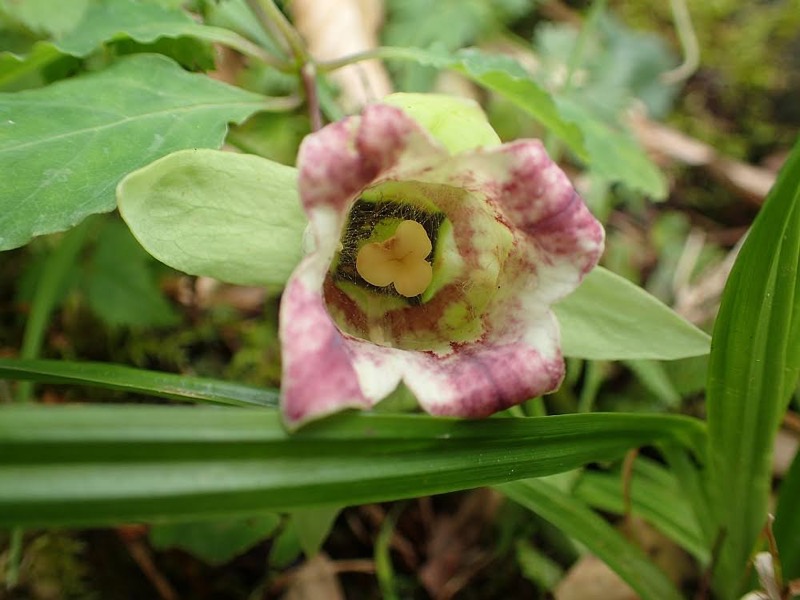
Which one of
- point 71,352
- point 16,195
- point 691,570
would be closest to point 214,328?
point 71,352

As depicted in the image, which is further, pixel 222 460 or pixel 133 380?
pixel 133 380

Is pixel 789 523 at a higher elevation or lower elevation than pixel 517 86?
lower

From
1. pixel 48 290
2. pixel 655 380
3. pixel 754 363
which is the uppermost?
pixel 754 363

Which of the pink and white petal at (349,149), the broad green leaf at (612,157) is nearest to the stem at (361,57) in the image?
the broad green leaf at (612,157)

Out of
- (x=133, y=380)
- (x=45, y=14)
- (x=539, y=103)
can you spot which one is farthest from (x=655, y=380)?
(x=45, y=14)

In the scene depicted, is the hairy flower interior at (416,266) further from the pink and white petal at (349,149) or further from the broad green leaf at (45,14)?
the broad green leaf at (45,14)

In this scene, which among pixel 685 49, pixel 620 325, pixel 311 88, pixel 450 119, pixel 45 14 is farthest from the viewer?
pixel 685 49

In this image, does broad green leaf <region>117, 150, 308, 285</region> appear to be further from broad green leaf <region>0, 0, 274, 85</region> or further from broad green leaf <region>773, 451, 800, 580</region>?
broad green leaf <region>773, 451, 800, 580</region>

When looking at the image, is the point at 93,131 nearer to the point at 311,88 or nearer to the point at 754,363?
the point at 311,88
